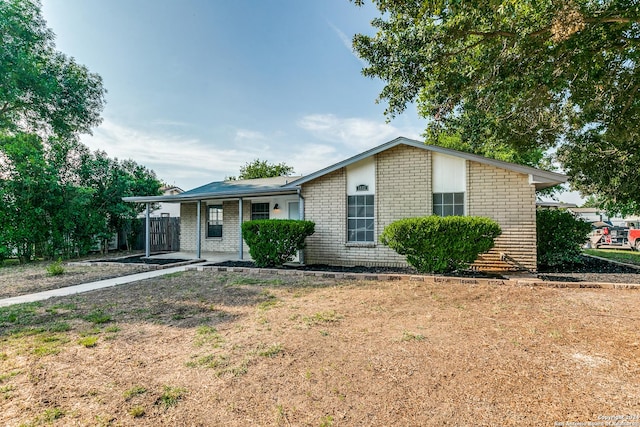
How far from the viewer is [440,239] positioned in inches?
296

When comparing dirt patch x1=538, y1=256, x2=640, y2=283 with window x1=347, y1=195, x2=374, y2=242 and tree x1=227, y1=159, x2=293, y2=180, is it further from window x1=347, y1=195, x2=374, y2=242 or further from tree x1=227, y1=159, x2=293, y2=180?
tree x1=227, y1=159, x2=293, y2=180

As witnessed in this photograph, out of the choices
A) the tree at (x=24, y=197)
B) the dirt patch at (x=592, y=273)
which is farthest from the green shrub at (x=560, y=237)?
the tree at (x=24, y=197)

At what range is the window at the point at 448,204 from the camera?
344 inches

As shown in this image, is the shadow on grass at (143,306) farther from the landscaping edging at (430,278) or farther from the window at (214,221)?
the window at (214,221)

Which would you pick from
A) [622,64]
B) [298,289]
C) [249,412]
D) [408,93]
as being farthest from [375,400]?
[622,64]

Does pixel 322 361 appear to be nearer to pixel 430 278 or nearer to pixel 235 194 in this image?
pixel 430 278

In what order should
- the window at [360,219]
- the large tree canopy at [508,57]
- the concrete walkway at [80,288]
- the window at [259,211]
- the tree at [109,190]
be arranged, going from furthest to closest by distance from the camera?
the tree at [109,190] < the window at [259,211] < the window at [360,219] < the large tree canopy at [508,57] < the concrete walkway at [80,288]

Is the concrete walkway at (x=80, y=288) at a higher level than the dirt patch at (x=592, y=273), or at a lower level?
lower

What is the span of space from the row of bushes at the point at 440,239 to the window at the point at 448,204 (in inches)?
52.4

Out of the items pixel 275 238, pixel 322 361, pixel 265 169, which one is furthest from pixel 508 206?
pixel 265 169

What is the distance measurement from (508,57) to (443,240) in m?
4.70

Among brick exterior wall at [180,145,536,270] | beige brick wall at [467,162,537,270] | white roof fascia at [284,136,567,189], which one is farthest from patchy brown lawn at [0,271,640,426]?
white roof fascia at [284,136,567,189]

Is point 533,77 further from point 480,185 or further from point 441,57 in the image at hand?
point 480,185

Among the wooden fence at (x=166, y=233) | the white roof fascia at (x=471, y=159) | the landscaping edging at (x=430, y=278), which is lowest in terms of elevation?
the landscaping edging at (x=430, y=278)
